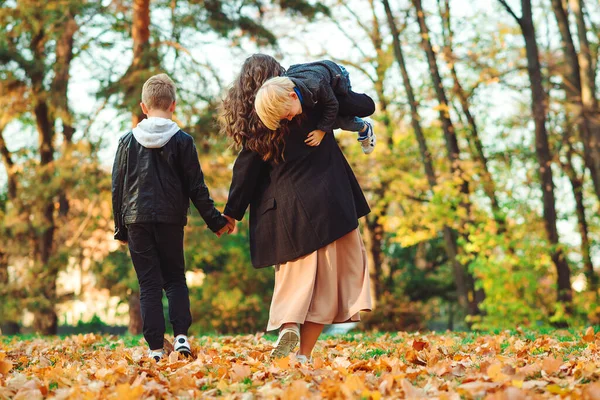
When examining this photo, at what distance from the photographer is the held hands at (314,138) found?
15.1 ft

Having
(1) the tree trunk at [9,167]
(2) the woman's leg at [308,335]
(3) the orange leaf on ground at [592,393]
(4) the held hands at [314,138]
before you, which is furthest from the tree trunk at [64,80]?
(3) the orange leaf on ground at [592,393]

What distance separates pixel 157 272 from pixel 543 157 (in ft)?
34.9

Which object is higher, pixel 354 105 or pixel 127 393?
pixel 354 105

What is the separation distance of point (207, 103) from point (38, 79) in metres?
4.41

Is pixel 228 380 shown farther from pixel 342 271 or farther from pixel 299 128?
pixel 299 128

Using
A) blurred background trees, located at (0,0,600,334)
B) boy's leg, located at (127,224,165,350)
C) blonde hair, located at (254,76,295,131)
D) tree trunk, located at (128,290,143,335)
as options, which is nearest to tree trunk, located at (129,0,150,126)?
blurred background trees, located at (0,0,600,334)

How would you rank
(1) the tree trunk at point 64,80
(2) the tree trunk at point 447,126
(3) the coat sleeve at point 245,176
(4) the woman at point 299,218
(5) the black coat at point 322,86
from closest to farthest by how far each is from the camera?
(5) the black coat at point 322,86
(4) the woman at point 299,218
(3) the coat sleeve at point 245,176
(1) the tree trunk at point 64,80
(2) the tree trunk at point 447,126

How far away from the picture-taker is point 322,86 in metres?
4.49

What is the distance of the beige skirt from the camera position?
451cm

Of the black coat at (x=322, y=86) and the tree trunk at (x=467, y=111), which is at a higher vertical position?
the tree trunk at (x=467, y=111)

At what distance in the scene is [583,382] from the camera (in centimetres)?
342

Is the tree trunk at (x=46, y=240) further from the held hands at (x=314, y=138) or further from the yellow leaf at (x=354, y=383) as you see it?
the yellow leaf at (x=354, y=383)

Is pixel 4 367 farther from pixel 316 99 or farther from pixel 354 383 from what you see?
pixel 316 99

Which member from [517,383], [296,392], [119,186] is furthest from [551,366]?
[119,186]
